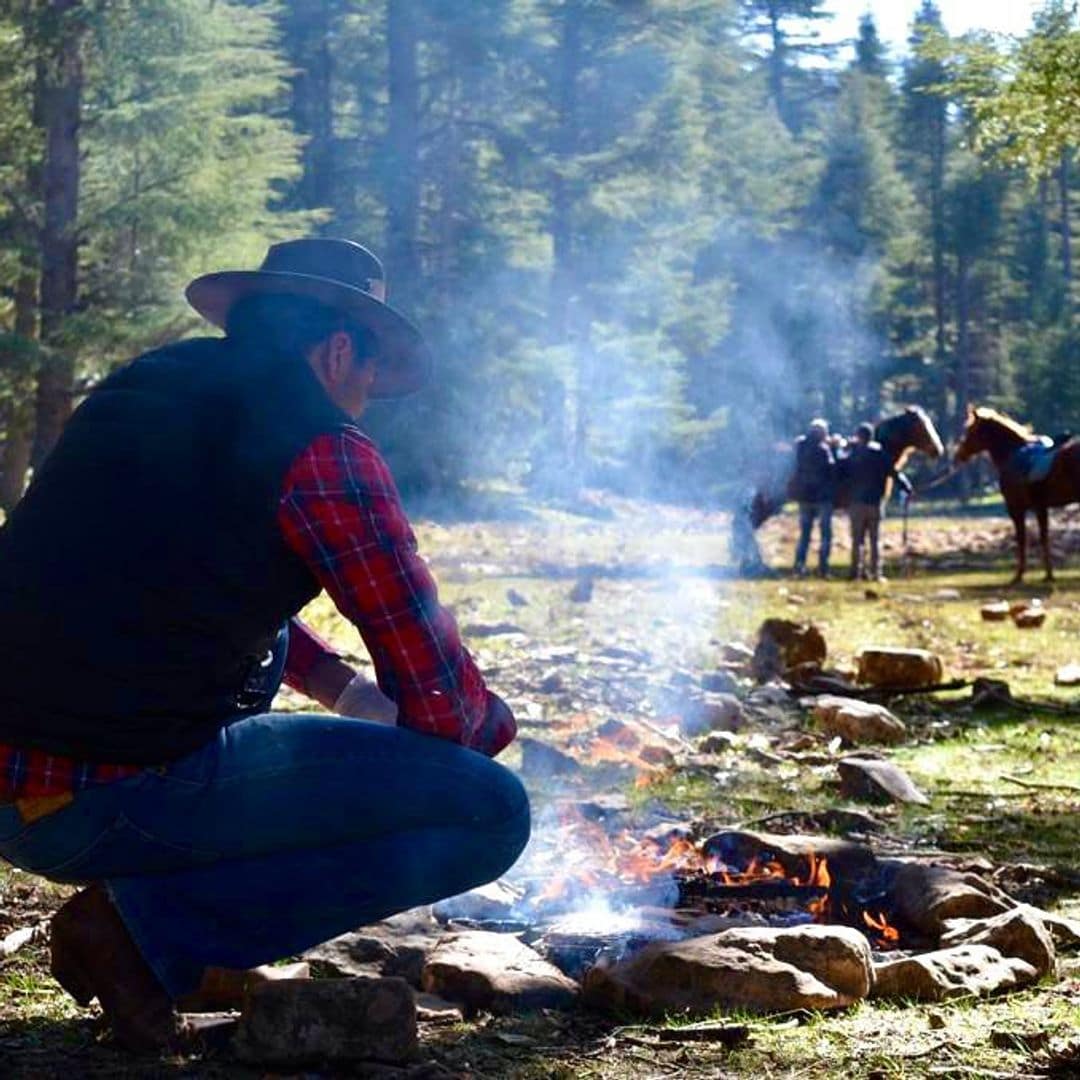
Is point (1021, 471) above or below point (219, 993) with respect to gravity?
above

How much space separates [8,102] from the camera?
16.1 meters

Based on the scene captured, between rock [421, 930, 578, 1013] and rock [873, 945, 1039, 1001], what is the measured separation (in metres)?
0.76

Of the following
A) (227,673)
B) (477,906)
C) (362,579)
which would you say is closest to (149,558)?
(227,673)

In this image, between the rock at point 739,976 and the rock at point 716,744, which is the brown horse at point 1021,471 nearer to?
the rock at point 716,744

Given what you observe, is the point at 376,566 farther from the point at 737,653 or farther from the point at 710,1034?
the point at 737,653

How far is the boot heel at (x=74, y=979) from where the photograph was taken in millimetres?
3445

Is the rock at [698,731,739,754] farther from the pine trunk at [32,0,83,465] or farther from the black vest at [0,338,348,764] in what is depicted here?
the pine trunk at [32,0,83,465]

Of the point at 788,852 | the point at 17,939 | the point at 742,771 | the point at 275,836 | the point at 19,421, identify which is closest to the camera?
the point at 275,836

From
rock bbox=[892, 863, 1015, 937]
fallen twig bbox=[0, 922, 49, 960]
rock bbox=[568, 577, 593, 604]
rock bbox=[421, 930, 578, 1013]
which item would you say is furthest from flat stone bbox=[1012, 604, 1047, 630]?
fallen twig bbox=[0, 922, 49, 960]

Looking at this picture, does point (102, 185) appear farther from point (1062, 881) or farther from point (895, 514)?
point (895, 514)

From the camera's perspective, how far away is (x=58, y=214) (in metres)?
16.1

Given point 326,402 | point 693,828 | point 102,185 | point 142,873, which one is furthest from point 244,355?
point 102,185

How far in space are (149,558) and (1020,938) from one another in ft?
7.86

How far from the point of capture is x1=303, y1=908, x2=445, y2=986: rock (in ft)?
13.3
